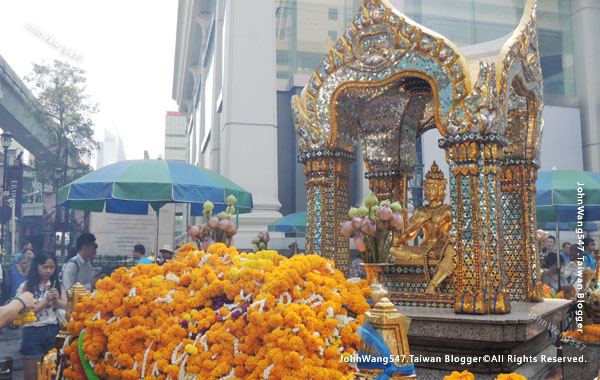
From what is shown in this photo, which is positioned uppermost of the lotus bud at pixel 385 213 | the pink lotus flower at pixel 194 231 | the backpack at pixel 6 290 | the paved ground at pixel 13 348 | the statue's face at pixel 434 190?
the statue's face at pixel 434 190

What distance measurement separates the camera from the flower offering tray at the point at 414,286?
243 inches

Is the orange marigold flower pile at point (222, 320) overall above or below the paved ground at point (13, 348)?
above

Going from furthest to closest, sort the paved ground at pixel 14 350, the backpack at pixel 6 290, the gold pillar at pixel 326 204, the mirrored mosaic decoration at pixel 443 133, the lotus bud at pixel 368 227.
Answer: the backpack at pixel 6 290, the paved ground at pixel 14 350, the gold pillar at pixel 326 204, the mirrored mosaic decoration at pixel 443 133, the lotus bud at pixel 368 227

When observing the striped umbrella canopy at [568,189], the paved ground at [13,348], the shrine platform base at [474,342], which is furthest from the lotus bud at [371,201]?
the paved ground at [13,348]

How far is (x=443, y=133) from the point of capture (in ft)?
19.7

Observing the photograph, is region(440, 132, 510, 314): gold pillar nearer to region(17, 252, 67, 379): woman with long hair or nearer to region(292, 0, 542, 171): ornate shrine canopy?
region(292, 0, 542, 171): ornate shrine canopy

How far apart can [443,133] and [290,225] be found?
22.3ft

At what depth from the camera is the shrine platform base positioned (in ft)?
16.3

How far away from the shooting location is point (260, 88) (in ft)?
45.9

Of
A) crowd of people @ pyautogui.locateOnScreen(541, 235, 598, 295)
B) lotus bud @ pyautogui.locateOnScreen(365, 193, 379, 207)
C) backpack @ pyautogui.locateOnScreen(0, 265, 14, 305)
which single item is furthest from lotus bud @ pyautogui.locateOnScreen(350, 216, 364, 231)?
backpack @ pyautogui.locateOnScreen(0, 265, 14, 305)

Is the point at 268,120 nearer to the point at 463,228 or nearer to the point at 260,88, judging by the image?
the point at 260,88

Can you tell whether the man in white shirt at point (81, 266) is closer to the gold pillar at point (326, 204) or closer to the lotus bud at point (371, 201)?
the gold pillar at point (326, 204)

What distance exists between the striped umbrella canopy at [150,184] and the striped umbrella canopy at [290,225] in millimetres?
3632

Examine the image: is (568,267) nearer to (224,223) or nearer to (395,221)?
(395,221)
